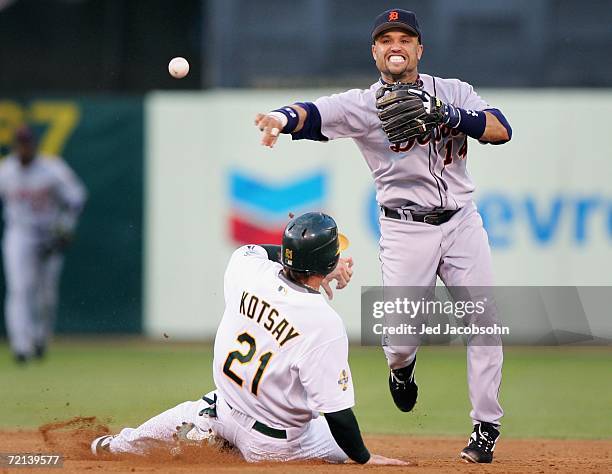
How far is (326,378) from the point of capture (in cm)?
468

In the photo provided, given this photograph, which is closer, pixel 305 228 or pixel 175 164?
pixel 305 228

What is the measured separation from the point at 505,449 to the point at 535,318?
4.70 meters

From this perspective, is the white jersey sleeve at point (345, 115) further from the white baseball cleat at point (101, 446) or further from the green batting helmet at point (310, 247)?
the white baseball cleat at point (101, 446)

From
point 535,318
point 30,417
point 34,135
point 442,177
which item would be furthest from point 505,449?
point 34,135

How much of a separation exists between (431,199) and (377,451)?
56.3 inches

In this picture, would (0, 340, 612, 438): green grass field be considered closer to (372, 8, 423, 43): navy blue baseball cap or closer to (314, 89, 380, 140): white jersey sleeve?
(314, 89, 380, 140): white jersey sleeve

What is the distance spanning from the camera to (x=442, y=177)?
5.59m

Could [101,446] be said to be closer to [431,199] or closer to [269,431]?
[269,431]

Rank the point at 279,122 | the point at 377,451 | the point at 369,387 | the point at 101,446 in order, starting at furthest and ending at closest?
the point at 369,387 → the point at 377,451 → the point at 101,446 → the point at 279,122

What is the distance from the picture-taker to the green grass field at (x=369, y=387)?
755cm

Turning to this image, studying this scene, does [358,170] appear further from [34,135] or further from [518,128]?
[34,135]

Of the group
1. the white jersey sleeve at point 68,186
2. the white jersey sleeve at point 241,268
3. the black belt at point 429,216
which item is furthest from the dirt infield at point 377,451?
the white jersey sleeve at point 68,186

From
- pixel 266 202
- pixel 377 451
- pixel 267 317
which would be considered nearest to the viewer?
pixel 267 317

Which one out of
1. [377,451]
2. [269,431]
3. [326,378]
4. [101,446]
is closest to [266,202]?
[377,451]
